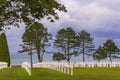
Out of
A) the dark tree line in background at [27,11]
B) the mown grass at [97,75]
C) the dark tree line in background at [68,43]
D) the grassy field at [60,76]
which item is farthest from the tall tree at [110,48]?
the dark tree line in background at [27,11]

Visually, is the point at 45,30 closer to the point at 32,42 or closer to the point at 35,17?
the point at 32,42

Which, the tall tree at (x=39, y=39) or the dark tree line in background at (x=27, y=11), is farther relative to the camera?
the tall tree at (x=39, y=39)

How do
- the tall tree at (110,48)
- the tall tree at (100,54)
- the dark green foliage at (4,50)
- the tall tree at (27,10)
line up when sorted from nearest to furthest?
the tall tree at (27,10) → the dark green foliage at (4,50) → the tall tree at (100,54) → the tall tree at (110,48)

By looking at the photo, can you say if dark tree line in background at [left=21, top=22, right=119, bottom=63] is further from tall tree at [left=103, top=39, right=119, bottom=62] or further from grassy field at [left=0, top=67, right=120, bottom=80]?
grassy field at [left=0, top=67, right=120, bottom=80]

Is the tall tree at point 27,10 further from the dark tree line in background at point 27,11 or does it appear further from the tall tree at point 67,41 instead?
the tall tree at point 67,41

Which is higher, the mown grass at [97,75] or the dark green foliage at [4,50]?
the dark green foliage at [4,50]

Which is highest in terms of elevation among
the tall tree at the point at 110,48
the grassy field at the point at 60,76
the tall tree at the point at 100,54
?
the tall tree at the point at 110,48

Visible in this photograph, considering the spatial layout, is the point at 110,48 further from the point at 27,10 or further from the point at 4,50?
the point at 27,10

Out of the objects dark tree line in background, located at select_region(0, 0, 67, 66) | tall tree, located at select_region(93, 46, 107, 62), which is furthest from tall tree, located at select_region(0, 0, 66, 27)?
tall tree, located at select_region(93, 46, 107, 62)

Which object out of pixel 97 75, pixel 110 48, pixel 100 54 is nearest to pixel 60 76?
pixel 97 75

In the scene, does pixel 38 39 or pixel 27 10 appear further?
pixel 38 39

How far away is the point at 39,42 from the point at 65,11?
6961cm

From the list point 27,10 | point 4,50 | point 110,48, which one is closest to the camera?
point 27,10

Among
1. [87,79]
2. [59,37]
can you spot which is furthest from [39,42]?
[87,79]
